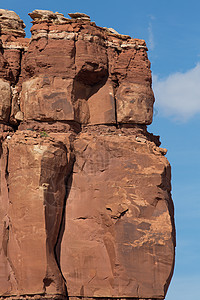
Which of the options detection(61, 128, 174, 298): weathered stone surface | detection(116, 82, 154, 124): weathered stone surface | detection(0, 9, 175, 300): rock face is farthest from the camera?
detection(116, 82, 154, 124): weathered stone surface

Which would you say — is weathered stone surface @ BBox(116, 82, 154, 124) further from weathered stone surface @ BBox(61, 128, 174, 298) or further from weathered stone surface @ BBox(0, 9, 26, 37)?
weathered stone surface @ BBox(0, 9, 26, 37)

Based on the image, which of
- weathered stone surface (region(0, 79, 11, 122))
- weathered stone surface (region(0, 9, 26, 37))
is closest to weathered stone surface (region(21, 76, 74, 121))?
weathered stone surface (region(0, 79, 11, 122))

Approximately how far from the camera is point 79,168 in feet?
118

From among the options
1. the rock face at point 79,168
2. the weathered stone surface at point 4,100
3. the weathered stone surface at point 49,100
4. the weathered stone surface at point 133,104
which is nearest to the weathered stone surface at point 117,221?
the rock face at point 79,168

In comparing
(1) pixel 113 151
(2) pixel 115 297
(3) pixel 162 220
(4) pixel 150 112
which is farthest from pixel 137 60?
(2) pixel 115 297

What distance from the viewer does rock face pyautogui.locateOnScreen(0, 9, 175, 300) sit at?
112ft

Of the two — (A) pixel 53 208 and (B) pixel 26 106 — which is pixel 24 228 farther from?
(B) pixel 26 106

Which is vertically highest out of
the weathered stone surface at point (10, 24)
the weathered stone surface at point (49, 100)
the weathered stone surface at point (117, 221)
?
the weathered stone surface at point (10, 24)

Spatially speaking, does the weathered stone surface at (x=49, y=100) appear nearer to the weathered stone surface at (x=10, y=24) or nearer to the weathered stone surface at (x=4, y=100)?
the weathered stone surface at (x=4, y=100)

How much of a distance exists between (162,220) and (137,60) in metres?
8.00

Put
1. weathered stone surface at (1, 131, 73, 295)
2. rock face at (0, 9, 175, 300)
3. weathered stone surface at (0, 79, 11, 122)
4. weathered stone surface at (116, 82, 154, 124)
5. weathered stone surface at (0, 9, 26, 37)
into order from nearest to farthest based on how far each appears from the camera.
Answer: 1. weathered stone surface at (1, 131, 73, 295)
2. rock face at (0, 9, 175, 300)
3. weathered stone surface at (0, 79, 11, 122)
4. weathered stone surface at (116, 82, 154, 124)
5. weathered stone surface at (0, 9, 26, 37)

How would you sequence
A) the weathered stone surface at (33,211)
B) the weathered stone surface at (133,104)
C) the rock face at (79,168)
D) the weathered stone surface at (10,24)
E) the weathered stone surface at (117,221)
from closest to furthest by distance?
the weathered stone surface at (33,211) < the rock face at (79,168) < the weathered stone surface at (117,221) < the weathered stone surface at (133,104) < the weathered stone surface at (10,24)

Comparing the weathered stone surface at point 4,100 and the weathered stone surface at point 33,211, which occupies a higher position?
the weathered stone surface at point 4,100

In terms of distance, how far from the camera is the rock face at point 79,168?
34.1 meters
